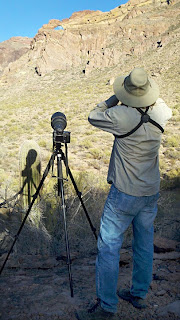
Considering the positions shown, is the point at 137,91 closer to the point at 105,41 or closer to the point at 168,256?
the point at 168,256

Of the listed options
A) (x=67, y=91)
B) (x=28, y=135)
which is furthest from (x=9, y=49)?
(x=28, y=135)

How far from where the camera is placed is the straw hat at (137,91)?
195cm

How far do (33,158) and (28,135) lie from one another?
1133 centimetres

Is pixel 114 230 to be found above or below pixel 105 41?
below

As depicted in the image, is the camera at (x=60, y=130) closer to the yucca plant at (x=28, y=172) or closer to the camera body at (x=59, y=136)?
the camera body at (x=59, y=136)

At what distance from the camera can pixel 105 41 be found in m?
47.1

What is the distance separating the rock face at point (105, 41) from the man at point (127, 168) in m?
39.6

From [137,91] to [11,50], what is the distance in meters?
86.7

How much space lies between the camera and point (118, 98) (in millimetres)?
2061

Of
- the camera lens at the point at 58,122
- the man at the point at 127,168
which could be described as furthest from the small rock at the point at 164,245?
the camera lens at the point at 58,122

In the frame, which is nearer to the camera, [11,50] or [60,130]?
[60,130]

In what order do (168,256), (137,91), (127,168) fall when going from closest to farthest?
(137,91), (127,168), (168,256)

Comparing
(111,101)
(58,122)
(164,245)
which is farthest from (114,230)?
(164,245)

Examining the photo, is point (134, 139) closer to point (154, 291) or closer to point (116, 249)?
point (116, 249)
